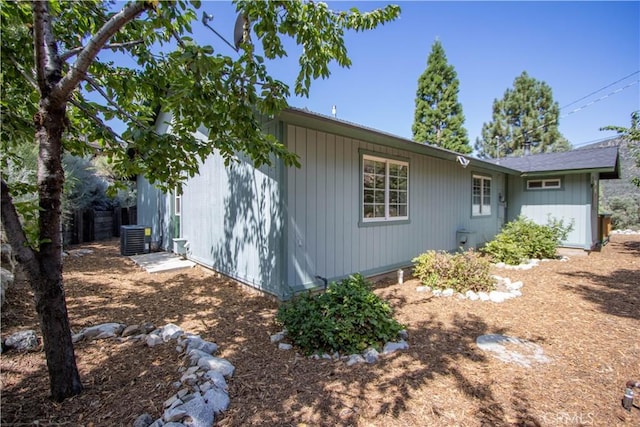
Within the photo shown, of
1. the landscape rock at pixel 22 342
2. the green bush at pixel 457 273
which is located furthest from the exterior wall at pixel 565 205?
the landscape rock at pixel 22 342

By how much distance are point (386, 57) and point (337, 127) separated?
471cm

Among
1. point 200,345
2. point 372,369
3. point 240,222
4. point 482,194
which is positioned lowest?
point 372,369

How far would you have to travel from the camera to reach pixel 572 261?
7770 millimetres

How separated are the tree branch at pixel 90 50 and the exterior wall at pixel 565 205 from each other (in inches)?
475

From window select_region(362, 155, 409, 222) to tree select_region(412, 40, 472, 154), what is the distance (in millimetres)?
15686

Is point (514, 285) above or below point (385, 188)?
below

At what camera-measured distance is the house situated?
4.28 metres

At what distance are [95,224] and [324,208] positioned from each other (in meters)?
10.9

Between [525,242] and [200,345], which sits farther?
[525,242]

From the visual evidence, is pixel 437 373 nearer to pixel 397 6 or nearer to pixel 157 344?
pixel 157 344

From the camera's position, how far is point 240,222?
5.12m

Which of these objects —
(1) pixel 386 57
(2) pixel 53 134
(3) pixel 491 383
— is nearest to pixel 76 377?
(2) pixel 53 134

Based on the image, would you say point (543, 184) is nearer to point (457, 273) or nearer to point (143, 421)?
point (457, 273)

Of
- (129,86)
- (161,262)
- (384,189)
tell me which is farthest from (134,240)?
(384,189)
